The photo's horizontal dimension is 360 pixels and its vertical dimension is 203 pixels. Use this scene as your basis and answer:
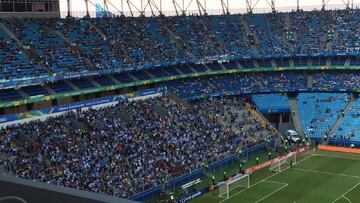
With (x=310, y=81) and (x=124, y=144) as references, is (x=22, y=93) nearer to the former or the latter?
(x=124, y=144)

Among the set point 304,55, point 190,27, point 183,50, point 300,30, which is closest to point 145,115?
point 183,50

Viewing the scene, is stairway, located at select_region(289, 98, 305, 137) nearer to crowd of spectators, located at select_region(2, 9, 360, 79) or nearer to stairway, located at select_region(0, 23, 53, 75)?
crowd of spectators, located at select_region(2, 9, 360, 79)

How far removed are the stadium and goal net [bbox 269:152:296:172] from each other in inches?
5.4

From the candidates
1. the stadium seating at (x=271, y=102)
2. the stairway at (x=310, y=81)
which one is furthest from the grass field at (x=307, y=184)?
the stairway at (x=310, y=81)

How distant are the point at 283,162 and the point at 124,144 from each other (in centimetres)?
1605

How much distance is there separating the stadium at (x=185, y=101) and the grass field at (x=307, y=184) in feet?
0.54

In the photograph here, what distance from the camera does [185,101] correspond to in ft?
183

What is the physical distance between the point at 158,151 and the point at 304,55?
1331 inches

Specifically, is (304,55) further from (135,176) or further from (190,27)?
(135,176)

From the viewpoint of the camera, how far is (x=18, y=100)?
4178 centimetres

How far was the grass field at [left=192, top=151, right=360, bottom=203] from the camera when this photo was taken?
36312mm

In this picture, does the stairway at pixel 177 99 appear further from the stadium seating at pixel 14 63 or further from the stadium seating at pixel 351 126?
the stadium seating at pixel 351 126

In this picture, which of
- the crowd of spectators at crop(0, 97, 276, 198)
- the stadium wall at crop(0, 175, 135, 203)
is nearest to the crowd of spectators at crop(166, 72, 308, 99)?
the crowd of spectators at crop(0, 97, 276, 198)

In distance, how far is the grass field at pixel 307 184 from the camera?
36.3 m
